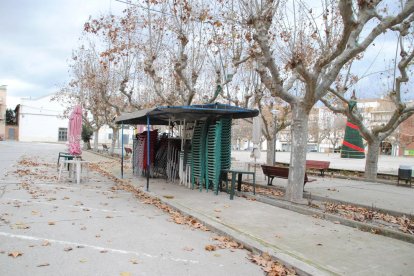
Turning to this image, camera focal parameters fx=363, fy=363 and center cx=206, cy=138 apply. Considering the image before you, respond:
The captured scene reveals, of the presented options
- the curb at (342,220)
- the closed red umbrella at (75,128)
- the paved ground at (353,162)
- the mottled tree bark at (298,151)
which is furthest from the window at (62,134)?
the mottled tree bark at (298,151)

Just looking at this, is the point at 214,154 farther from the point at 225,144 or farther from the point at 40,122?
the point at 40,122

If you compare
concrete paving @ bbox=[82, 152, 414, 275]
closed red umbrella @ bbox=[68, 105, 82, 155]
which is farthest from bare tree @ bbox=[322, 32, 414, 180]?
closed red umbrella @ bbox=[68, 105, 82, 155]

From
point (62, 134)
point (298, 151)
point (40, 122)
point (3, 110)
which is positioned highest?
point (3, 110)

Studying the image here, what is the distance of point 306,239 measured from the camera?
602 centimetres

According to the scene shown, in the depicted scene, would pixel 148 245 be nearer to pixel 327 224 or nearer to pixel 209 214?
pixel 209 214

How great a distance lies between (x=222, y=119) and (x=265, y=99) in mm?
12607

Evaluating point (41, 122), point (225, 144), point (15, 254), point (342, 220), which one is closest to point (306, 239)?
point (342, 220)

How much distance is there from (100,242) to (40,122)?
7088 centimetres

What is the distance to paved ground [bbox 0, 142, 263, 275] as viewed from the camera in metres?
4.59

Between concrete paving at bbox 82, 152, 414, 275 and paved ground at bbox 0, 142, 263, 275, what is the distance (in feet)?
1.92

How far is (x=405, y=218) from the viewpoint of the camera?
26.3ft

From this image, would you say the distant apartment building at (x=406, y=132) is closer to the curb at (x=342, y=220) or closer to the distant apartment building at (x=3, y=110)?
the curb at (x=342, y=220)

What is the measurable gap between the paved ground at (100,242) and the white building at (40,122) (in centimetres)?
6395

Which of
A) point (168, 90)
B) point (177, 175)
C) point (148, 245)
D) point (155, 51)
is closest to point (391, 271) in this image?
point (148, 245)
